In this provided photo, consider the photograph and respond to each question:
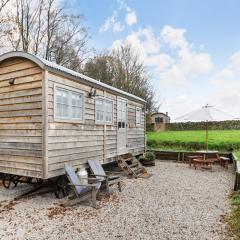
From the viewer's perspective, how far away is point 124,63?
2462 centimetres

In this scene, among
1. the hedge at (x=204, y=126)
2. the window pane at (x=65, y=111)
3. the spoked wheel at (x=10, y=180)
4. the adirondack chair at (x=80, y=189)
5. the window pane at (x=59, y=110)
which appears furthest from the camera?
the hedge at (x=204, y=126)

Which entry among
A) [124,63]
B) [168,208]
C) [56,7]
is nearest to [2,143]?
[168,208]

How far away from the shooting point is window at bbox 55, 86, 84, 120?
21.0ft

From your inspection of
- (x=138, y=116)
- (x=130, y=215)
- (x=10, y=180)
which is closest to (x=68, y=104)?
(x=10, y=180)

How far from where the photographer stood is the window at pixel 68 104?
252 inches

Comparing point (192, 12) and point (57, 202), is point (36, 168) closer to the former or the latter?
point (57, 202)

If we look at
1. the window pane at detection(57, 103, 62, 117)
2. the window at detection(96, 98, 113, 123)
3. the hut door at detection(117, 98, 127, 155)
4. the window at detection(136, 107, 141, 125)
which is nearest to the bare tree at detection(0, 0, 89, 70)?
the window at detection(136, 107, 141, 125)

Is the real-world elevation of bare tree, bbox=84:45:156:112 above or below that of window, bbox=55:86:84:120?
above

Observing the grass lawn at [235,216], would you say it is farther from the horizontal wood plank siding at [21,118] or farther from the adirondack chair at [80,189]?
the horizontal wood plank siding at [21,118]

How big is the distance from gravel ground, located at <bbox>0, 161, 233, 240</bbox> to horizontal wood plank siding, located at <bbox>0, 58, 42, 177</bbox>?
964 millimetres

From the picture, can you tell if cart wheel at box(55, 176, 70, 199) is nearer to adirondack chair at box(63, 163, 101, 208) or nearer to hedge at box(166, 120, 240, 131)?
adirondack chair at box(63, 163, 101, 208)

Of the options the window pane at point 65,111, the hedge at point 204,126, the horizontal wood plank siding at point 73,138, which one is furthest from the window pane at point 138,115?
the hedge at point 204,126

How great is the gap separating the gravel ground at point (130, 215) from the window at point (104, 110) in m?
2.51

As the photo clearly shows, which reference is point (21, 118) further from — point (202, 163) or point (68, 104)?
point (202, 163)
